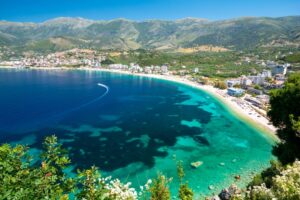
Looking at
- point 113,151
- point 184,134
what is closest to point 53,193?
point 113,151

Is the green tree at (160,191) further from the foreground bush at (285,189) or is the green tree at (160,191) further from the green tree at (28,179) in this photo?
the foreground bush at (285,189)

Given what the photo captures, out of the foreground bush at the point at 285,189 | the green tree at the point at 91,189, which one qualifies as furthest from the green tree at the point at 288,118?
the green tree at the point at 91,189

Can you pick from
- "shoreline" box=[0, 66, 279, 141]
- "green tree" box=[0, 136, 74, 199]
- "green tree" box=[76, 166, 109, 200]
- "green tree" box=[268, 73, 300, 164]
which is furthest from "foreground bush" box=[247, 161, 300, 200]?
"shoreline" box=[0, 66, 279, 141]

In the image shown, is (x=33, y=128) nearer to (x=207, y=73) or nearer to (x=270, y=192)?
(x=270, y=192)

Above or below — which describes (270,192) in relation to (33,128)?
above

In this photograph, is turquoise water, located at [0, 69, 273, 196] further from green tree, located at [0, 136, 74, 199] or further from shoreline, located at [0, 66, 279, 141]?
green tree, located at [0, 136, 74, 199]

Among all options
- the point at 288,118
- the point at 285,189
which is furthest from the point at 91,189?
the point at 288,118
